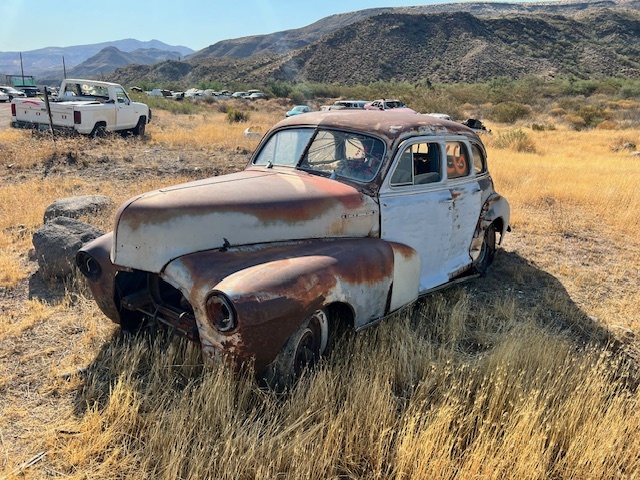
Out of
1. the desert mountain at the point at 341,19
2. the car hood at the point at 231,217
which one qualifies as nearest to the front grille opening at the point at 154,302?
the car hood at the point at 231,217

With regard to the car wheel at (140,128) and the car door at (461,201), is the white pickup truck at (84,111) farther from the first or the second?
the car door at (461,201)

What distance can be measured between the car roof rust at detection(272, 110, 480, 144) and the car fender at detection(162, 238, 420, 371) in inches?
42.6

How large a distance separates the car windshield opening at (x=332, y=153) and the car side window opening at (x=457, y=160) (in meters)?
1.03

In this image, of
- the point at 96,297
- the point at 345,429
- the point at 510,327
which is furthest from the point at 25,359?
the point at 510,327

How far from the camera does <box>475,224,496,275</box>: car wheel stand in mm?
5605

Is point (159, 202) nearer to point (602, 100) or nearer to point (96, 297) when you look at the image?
point (96, 297)

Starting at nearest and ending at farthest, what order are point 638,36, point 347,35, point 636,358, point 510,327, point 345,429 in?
point 345,429 → point 636,358 → point 510,327 → point 638,36 → point 347,35

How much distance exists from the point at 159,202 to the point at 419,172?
97.2 inches

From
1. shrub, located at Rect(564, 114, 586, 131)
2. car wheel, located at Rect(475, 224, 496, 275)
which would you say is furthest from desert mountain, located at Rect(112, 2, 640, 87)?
car wheel, located at Rect(475, 224, 496, 275)

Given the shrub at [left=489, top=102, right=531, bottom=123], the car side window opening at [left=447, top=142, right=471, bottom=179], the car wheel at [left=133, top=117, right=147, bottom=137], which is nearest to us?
the car side window opening at [left=447, top=142, right=471, bottom=179]

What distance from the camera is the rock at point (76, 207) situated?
21.4 feet

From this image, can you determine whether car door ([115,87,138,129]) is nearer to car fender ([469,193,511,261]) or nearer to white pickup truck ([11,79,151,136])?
white pickup truck ([11,79,151,136])

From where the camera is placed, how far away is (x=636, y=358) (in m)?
3.94

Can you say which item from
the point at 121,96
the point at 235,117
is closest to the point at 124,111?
the point at 121,96
